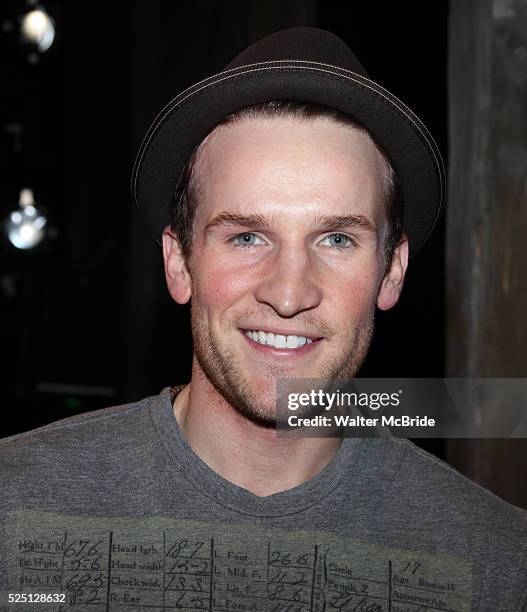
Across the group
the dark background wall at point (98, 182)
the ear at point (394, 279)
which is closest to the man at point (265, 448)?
Answer: the ear at point (394, 279)

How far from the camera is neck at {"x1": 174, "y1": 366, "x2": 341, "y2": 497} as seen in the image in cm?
221

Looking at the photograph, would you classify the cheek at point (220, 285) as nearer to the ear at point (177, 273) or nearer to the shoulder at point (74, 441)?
the ear at point (177, 273)

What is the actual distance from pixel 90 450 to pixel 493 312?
1.44 m

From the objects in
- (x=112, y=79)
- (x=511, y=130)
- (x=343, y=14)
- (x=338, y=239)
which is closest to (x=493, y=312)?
(x=511, y=130)

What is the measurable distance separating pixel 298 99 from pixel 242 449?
34.6 inches

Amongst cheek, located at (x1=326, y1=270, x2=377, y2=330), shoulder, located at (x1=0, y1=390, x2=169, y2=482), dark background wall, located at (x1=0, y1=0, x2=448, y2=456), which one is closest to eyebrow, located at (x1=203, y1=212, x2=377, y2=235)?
cheek, located at (x1=326, y1=270, x2=377, y2=330)

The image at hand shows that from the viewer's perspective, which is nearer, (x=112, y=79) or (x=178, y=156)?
(x=178, y=156)

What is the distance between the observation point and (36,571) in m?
2.05

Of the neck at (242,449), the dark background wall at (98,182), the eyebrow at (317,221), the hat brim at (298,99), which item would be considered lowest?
the neck at (242,449)

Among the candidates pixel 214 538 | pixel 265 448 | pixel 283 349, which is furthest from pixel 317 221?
pixel 214 538

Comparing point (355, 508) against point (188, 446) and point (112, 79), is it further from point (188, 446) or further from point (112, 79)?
point (112, 79)

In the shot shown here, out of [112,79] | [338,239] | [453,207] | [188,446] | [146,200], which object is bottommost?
[188,446]

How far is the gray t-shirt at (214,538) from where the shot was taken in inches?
81.2
